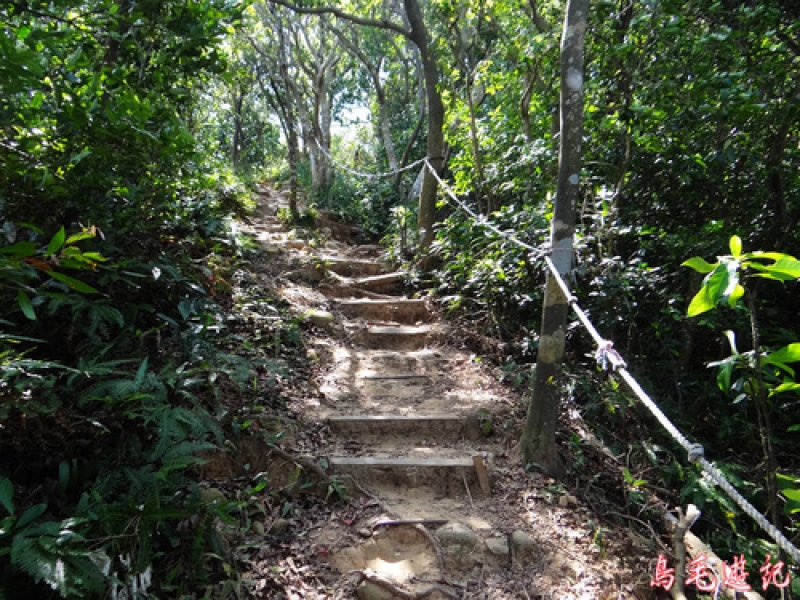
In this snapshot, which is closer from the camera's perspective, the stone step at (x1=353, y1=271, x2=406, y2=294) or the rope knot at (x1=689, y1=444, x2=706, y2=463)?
the rope knot at (x1=689, y1=444, x2=706, y2=463)

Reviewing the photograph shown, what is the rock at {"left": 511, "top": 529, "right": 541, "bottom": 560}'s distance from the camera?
2.38 metres

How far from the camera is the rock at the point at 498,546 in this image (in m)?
2.37

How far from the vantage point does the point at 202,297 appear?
357cm

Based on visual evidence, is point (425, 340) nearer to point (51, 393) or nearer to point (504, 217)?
point (504, 217)

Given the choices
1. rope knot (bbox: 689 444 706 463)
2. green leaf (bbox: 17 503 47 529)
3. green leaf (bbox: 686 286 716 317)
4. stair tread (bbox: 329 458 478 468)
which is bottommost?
stair tread (bbox: 329 458 478 468)

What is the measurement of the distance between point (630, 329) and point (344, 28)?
11.3m

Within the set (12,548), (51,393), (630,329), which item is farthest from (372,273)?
(12,548)

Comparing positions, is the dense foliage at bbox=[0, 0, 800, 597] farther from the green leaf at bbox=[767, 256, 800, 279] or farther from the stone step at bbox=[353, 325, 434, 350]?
the stone step at bbox=[353, 325, 434, 350]

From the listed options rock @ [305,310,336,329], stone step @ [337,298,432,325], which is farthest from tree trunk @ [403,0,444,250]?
rock @ [305,310,336,329]

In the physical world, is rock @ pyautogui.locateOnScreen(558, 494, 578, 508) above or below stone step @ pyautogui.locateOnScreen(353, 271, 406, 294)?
below

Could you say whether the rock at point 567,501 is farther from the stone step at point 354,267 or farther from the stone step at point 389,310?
the stone step at point 354,267

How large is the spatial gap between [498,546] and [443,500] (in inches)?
19.1

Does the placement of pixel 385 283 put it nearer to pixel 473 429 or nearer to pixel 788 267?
pixel 473 429

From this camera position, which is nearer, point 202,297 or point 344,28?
point 202,297
